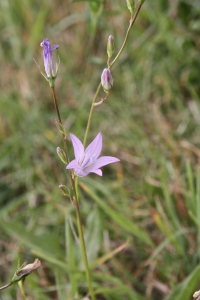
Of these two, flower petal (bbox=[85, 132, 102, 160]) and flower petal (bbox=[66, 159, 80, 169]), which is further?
flower petal (bbox=[85, 132, 102, 160])

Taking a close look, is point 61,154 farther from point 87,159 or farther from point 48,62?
point 48,62

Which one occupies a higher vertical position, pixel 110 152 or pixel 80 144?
pixel 80 144

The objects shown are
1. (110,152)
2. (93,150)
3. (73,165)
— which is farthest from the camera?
(110,152)

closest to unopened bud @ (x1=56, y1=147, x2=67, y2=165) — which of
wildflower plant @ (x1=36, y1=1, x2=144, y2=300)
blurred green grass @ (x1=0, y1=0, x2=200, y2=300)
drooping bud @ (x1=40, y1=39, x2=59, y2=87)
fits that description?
wildflower plant @ (x1=36, y1=1, x2=144, y2=300)

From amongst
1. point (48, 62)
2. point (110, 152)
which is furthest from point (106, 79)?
point (110, 152)

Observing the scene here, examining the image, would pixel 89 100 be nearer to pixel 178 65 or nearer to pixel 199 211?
pixel 178 65

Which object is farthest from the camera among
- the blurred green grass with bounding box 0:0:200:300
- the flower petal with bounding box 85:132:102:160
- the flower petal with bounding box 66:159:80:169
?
the blurred green grass with bounding box 0:0:200:300

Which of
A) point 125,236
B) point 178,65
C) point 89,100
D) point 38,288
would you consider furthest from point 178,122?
point 38,288

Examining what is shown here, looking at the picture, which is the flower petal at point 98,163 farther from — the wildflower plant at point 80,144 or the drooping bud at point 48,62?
the drooping bud at point 48,62

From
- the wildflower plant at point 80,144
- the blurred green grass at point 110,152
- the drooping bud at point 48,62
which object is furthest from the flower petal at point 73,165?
the blurred green grass at point 110,152

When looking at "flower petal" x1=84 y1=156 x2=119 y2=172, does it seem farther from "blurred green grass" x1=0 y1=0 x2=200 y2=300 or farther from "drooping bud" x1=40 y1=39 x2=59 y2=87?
"blurred green grass" x1=0 y1=0 x2=200 y2=300
